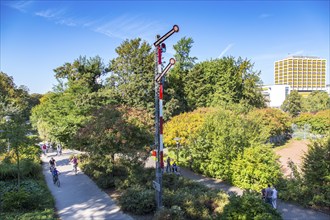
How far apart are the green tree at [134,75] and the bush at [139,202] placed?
2216 cm

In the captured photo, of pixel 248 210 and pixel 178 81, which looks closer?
pixel 248 210

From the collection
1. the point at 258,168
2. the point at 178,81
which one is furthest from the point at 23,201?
the point at 178,81

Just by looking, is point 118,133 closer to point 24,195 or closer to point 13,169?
point 24,195

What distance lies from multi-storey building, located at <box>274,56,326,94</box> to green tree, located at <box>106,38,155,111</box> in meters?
138

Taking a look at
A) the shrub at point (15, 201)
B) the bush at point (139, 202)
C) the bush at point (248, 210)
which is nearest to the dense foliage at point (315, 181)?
the bush at point (248, 210)

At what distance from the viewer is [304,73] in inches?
6009

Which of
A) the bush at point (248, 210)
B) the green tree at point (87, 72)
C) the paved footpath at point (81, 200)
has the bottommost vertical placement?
the paved footpath at point (81, 200)

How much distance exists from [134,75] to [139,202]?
2451 cm

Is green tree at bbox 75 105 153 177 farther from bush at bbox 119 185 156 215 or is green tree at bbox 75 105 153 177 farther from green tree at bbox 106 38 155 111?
green tree at bbox 106 38 155 111

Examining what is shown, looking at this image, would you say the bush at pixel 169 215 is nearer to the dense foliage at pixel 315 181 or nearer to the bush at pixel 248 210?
the bush at pixel 248 210

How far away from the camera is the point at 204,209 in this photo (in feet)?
35.4

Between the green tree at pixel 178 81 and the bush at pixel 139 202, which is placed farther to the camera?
the green tree at pixel 178 81

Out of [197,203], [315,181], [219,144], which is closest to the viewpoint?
[197,203]

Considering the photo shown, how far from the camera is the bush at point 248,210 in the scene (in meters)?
6.94
